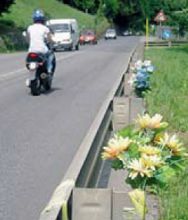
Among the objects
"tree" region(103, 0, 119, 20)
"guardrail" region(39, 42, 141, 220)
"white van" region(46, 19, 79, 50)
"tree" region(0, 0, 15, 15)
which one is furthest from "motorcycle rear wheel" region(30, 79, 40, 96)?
"tree" region(103, 0, 119, 20)

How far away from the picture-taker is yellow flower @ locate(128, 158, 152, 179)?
430cm

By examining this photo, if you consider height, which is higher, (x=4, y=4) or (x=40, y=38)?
(x=40, y=38)

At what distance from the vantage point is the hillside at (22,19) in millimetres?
59138

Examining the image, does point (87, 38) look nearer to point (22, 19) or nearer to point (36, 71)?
point (22, 19)

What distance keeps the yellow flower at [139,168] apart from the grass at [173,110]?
2119mm

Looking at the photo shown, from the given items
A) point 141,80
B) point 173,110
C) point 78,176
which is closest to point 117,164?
point 78,176

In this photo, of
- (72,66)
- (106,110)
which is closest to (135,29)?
(72,66)

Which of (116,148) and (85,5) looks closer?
(116,148)

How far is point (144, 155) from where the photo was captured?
4.34 m

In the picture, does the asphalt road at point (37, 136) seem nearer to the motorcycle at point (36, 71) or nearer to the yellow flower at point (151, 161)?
the motorcycle at point (36, 71)

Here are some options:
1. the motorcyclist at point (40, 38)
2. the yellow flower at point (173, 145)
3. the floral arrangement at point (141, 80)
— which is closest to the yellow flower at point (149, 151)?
the yellow flower at point (173, 145)

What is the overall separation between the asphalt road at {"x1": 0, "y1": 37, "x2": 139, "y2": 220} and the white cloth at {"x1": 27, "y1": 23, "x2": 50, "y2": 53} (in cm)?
111

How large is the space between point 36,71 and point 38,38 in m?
0.81

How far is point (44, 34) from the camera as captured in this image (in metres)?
19.3
